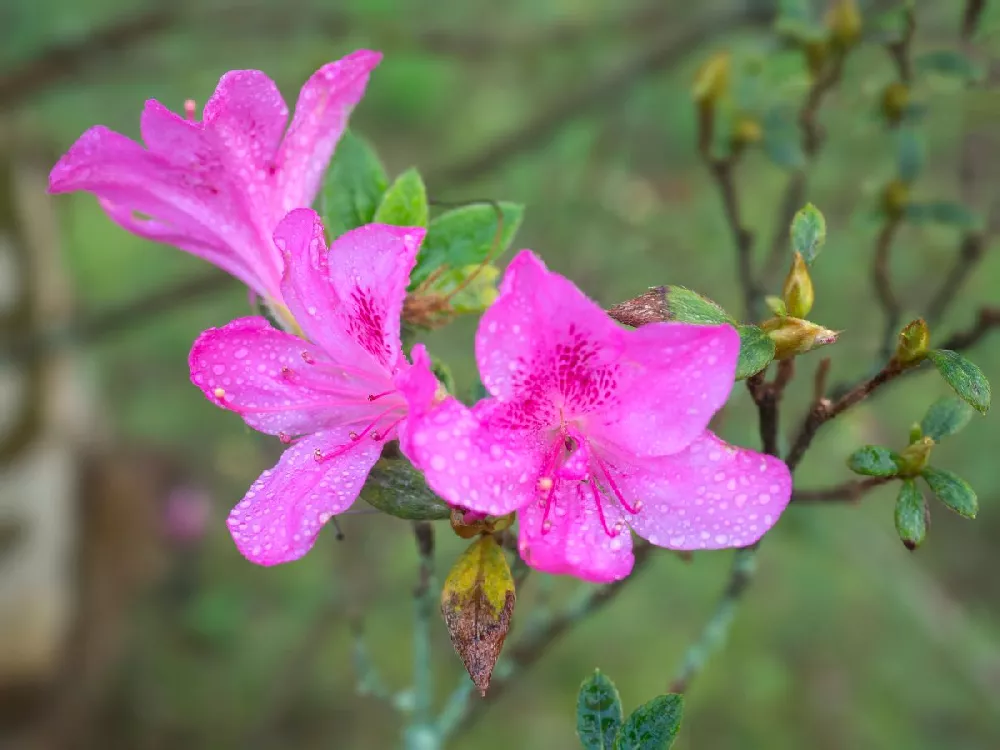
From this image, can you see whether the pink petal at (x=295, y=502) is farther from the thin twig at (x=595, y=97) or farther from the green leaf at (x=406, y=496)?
the thin twig at (x=595, y=97)

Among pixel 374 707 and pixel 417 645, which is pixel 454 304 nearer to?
pixel 417 645

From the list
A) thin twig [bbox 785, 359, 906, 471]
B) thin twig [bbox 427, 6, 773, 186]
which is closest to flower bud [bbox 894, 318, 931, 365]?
thin twig [bbox 785, 359, 906, 471]

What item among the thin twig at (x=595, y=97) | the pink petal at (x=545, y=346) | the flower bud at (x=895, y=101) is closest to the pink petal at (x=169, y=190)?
the pink petal at (x=545, y=346)

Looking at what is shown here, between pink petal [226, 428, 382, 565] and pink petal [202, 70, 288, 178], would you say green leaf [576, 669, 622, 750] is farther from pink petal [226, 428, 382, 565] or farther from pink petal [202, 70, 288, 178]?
pink petal [202, 70, 288, 178]

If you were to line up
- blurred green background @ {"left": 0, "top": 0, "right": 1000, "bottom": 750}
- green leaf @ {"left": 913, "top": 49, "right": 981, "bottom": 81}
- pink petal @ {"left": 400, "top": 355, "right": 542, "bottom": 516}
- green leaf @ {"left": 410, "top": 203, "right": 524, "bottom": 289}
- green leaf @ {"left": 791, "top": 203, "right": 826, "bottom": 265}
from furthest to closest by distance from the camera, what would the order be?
blurred green background @ {"left": 0, "top": 0, "right": 1000, "bottom": 750} → green leaf @ {"left": 913, "top": 49, "right": 981, "bottom": 81} → green leaf @ {"left": 410, "top": 203, "right": 524, "bottom": 289} → green leaf @ {"left": 791, "top": 203, "right": 826, "bottom": 265} → pink petal @ {"left": 400, "top": 355, "right": 542, "bottom": 516}

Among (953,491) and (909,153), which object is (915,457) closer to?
(953,491)

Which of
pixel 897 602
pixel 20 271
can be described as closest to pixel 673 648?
pixel 897 602
